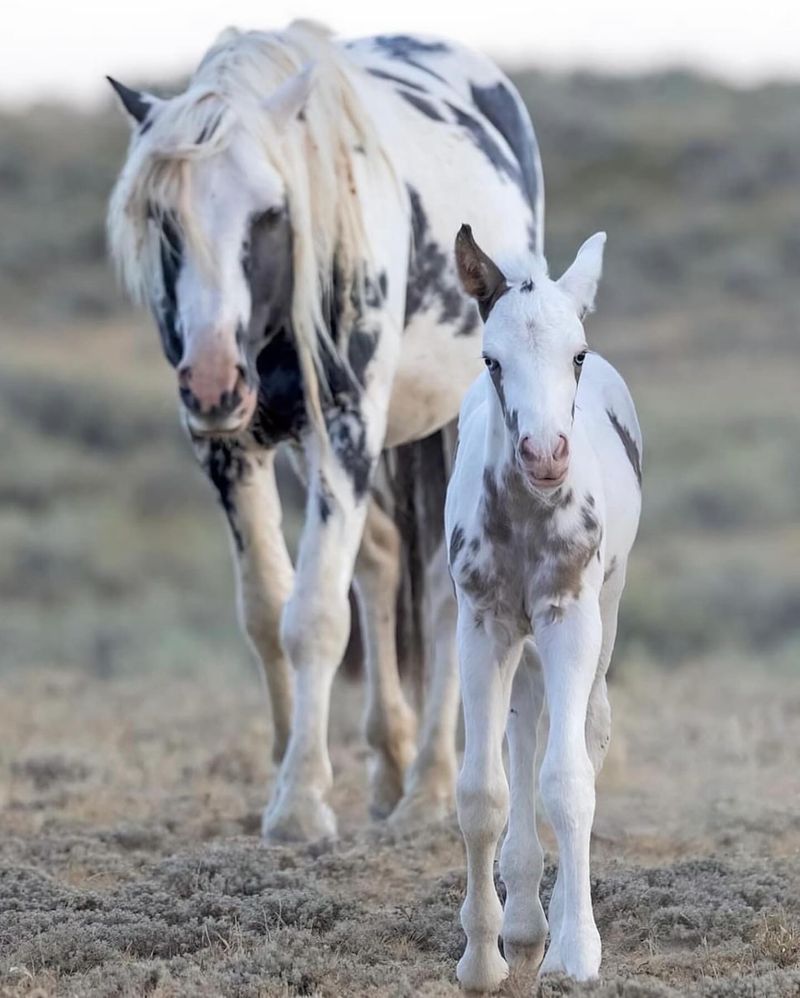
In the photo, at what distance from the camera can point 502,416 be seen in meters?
4.57

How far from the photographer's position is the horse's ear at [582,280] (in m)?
4.55

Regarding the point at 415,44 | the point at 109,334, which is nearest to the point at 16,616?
the point at 415,44

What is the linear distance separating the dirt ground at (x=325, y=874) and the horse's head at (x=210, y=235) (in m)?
1.43

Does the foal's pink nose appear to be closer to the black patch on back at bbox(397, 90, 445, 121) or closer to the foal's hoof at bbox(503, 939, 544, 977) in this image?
the foal's hoof at bbox(503, 939, 544, 977)

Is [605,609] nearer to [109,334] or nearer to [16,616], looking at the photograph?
[16,616]

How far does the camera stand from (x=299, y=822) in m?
6.36

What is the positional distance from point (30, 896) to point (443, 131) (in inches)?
138

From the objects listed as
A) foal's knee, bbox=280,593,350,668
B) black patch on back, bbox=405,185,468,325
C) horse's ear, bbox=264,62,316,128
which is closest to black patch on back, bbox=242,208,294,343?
horse's ear, bbox=264,62,316,128

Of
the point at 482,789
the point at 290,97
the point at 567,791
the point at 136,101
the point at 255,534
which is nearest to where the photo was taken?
the point at 567,791

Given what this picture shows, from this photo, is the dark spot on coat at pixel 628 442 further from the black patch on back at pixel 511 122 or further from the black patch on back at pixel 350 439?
the black patch on back at pixel 511 122

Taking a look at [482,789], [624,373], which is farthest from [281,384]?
[624,373]

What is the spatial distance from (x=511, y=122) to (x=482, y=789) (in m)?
4.30

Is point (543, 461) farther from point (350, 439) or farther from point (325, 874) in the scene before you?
point (350, 439)

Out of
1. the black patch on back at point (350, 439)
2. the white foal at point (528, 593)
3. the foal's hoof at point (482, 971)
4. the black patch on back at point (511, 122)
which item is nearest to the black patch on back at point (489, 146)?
the black patch on back at point (511, 122)
